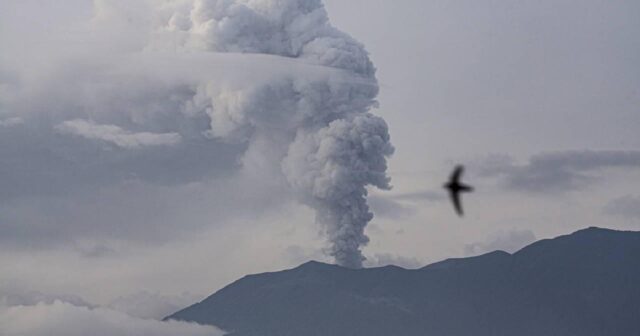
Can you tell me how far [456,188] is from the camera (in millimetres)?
10852

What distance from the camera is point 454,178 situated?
35.3 ft

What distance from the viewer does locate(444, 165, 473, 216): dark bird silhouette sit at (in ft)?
35.1

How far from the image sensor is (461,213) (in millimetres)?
10844

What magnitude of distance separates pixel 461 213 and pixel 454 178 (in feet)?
1.20

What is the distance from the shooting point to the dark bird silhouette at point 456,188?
1071 cm
